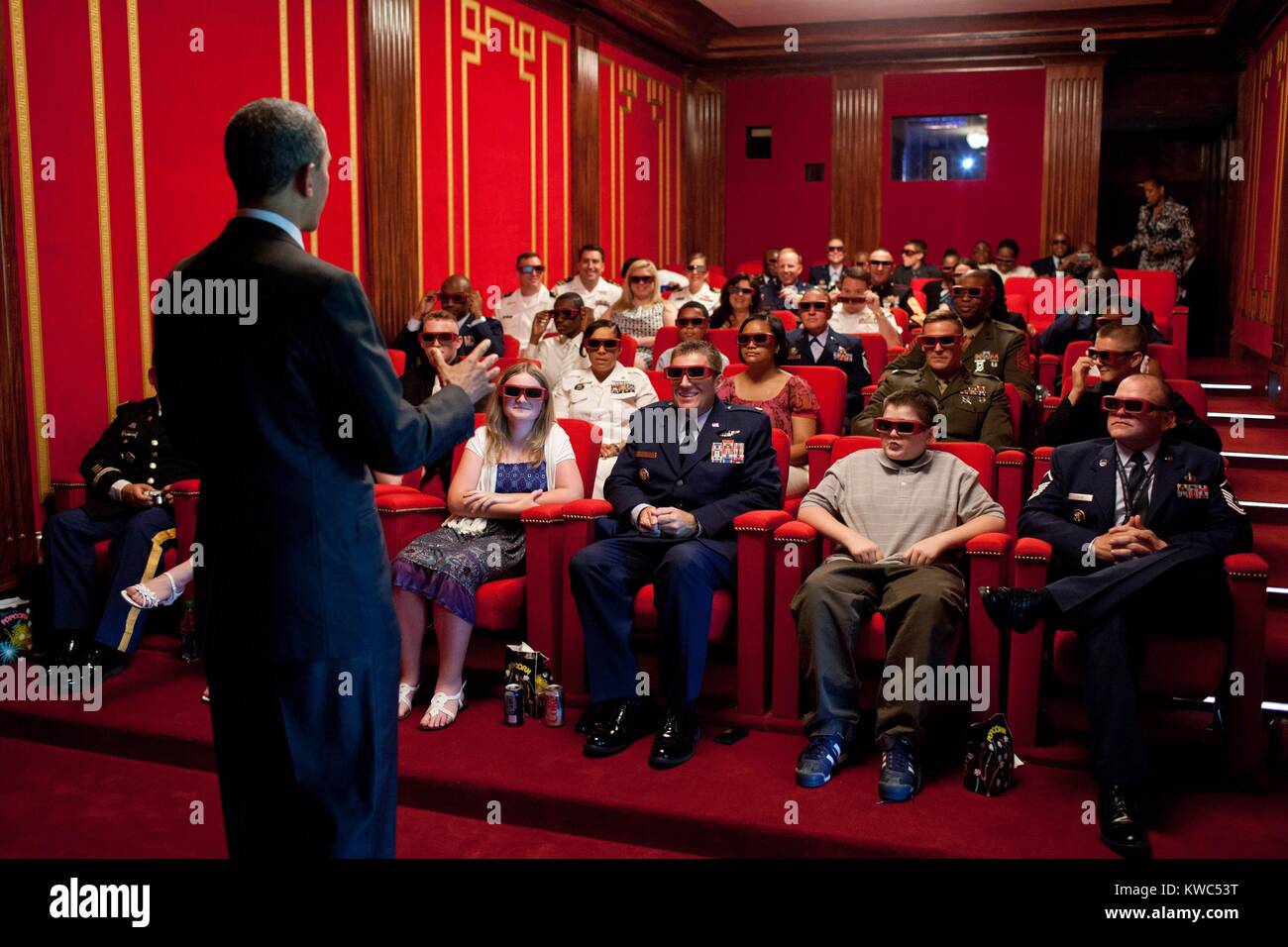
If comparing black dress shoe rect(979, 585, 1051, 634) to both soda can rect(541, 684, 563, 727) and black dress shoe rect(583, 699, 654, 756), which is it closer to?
black dress shoe rect(583, 699, 654, 756)

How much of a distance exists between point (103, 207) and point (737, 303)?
9.15 ft

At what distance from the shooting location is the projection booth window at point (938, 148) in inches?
384

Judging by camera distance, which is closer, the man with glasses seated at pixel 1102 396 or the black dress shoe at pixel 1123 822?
the black dress shoe at pixel 1123 822

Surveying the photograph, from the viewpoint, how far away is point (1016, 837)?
2.40 meters

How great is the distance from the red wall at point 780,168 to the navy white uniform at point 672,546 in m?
7.07

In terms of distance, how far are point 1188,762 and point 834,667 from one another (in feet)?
2.73

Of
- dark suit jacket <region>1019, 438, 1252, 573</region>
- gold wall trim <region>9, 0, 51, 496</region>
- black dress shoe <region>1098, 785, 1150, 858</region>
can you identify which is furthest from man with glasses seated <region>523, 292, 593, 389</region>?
black dress shoe <region>1098, 785, 1150, 858</region>

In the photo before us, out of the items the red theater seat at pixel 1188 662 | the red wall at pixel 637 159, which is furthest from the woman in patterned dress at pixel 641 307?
the red theater seat at pixel 1188 662

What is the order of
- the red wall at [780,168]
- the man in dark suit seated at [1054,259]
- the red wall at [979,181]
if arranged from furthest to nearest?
the red wall at [780,168] → the red wall at [979,181] → the man in dark suit seated at [1054,259]

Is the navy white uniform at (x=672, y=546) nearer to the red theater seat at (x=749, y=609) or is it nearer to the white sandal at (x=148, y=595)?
the red theater seat at (x=749, y=609)

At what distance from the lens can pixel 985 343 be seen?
4.43 m

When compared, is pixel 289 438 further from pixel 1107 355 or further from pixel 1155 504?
pixel 1107 355

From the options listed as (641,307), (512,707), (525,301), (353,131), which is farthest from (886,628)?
(525,301)
